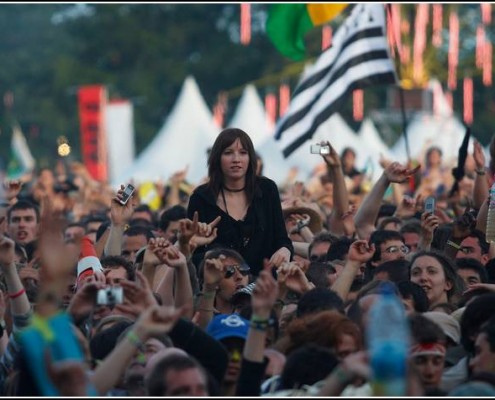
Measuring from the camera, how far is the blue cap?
8.91 m

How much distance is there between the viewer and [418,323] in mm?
8547

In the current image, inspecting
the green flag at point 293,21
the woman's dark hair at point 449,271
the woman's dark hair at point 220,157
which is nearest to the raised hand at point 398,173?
the woman's dark hair at point 449,271

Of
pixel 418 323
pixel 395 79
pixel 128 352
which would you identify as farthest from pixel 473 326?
pixel 395 79

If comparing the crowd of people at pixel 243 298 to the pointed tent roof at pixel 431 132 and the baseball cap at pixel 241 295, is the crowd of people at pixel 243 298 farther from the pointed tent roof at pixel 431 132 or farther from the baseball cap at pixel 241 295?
the pointed tent roof at pixel 431 132

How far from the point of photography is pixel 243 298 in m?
10.2

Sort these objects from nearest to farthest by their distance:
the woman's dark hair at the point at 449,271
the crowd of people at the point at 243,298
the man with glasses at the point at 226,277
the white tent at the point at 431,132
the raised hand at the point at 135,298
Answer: the crowd of people at the point at 243,298 < the raised hand at the point at 135,298 < the man with glasses at the point at 226,277 < the woman's dark hair at the point at 449,271 < the white tent at the point at 431,132

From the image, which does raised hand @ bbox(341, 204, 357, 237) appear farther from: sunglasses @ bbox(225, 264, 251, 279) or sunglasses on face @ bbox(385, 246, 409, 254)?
sunglasses @ bbox(225, 264, 251, 279)

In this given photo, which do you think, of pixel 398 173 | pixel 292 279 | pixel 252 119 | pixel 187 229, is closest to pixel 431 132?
pixel 252 119

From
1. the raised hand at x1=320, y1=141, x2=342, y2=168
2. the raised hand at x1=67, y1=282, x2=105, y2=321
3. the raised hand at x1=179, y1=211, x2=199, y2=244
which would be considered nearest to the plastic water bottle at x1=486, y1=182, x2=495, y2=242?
the raised hand at x1=320, y1=141, x2=342, y2=168

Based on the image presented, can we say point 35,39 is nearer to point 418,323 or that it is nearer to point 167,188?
point 167,188

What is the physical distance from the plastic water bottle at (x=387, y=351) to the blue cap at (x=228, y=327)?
8.81 feet

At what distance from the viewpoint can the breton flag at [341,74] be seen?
17484mm

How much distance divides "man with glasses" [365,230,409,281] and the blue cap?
302cm

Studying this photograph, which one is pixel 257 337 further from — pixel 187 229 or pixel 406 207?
pixel 406 207
